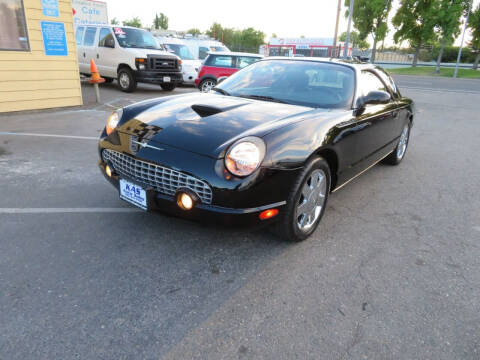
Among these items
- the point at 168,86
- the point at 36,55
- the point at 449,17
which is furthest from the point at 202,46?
the point at 449,17

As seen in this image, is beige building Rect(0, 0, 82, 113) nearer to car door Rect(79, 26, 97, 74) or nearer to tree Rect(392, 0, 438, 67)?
car door Rect(79, 26, 97, 74)

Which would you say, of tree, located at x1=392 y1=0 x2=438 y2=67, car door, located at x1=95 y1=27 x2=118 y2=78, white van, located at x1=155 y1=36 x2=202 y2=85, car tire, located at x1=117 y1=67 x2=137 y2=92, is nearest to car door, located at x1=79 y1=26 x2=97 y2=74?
car door, located at x1=95 y1=27 x2=118 y2=78

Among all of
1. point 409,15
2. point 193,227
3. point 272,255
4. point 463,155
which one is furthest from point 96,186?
point 409,15

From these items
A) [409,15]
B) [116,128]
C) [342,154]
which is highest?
[409,15]

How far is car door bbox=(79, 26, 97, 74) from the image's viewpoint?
12359 millimetres

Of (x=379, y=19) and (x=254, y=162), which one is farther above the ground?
(x=379, y=19)

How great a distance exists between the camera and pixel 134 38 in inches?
476

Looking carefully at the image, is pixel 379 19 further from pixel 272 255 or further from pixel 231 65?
pixel 272 255

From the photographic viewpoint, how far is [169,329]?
197cm

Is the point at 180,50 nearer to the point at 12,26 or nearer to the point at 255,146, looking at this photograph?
the point at 12,26

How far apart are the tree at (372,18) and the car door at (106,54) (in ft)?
125

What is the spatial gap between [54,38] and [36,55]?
58 cm

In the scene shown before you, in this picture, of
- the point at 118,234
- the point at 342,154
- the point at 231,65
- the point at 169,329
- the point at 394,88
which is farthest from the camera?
the point at 231,65

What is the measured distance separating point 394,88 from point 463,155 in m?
2.14
